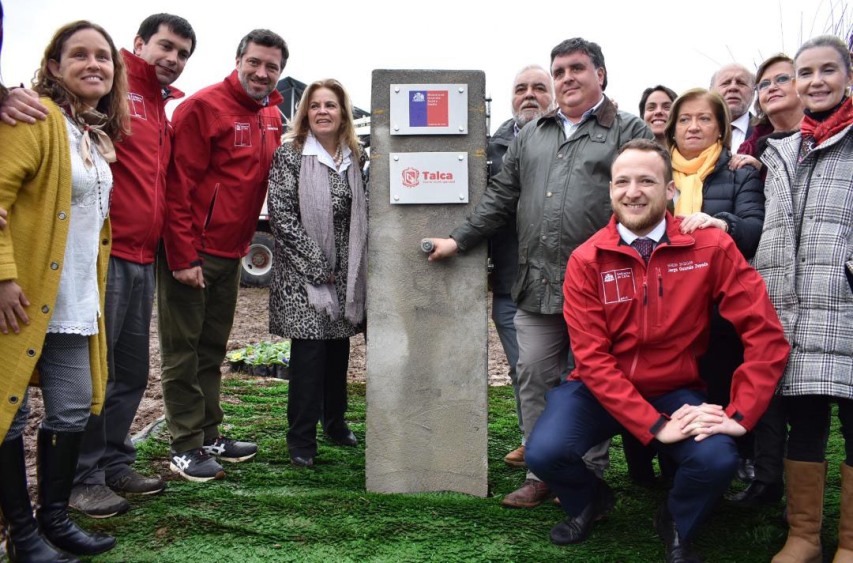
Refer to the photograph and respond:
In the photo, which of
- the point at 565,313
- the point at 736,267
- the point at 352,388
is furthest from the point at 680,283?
the point at 352,388

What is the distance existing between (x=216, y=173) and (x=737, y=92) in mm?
2951

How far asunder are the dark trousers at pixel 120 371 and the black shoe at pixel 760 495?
2.75m

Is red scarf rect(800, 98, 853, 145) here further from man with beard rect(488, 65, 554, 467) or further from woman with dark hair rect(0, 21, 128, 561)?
woman with dark hair rect(0, 21, 128, 561)

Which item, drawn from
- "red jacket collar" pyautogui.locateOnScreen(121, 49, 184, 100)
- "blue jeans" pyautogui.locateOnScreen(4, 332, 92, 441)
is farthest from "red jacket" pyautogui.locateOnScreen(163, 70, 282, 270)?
"blue jeans" pyautogui.locateOnScreen(4, 332, 92, 441)

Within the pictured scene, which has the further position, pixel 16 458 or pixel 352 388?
pixel 352 388

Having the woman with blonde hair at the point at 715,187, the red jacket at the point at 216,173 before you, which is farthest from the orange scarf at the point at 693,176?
the red jacket at the point at 216,173

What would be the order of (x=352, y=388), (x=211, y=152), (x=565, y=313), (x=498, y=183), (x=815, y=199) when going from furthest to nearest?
1. (x=352, y=388)
2. (x=211, y=152)
3. (x=498, y=183)
4. (x=565, y=313)
5. (x=815, y=199)

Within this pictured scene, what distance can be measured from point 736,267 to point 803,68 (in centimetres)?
78

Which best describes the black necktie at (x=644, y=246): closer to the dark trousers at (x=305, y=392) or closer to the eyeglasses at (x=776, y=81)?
the eyeglasses at (x=776, y=81)

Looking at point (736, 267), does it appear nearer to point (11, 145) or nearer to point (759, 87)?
point (759, 87)

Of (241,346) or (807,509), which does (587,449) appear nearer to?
(807,509)

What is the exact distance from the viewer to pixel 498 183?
352 cm

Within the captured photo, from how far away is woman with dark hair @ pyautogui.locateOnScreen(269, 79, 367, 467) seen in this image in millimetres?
3752

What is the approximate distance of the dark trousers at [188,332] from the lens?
3.75 metres
